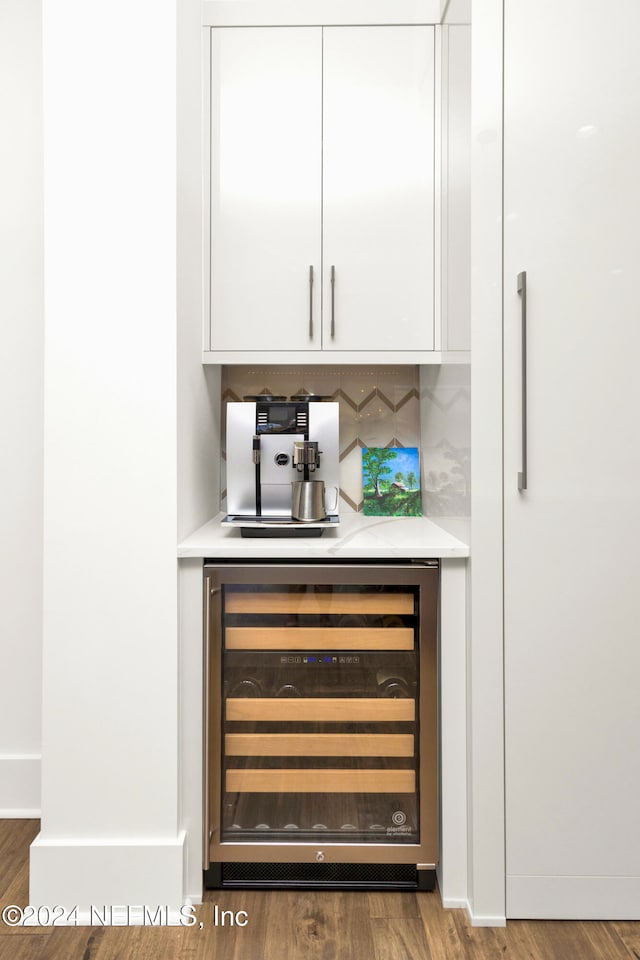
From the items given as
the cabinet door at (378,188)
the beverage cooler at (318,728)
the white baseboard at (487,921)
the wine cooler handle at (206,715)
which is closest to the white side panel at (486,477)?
the white baseboard at (487,921)

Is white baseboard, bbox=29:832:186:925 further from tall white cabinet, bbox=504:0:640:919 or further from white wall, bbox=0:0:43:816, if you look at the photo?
tall white cabinet, bbox=504:0:640:919

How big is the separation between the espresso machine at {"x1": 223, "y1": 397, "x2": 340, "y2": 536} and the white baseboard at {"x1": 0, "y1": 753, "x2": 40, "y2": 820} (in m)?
1.08

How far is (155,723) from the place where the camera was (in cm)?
153

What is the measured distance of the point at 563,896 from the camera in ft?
4.93

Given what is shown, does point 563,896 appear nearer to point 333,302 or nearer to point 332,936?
point 332,936

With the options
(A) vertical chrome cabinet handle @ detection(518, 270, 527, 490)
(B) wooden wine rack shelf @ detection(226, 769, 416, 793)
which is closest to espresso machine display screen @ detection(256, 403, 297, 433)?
(A) vertical chrome cabinet handle @ detection(518, 270, 527, 490)

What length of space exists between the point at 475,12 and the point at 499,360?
820mm

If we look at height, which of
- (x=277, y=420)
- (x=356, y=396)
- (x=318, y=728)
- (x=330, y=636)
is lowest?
(x=318, y=728)

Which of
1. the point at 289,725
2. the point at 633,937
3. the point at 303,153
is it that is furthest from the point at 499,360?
the point at 633,937

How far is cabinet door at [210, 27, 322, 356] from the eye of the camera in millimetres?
1848

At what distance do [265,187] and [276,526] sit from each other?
1.01 m

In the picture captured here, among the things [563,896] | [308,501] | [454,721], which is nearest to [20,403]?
[308,501]

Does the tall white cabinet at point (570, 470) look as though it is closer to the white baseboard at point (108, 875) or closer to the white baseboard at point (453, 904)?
the white baseboard at point (453, 904)

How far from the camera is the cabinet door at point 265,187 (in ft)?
6.06
